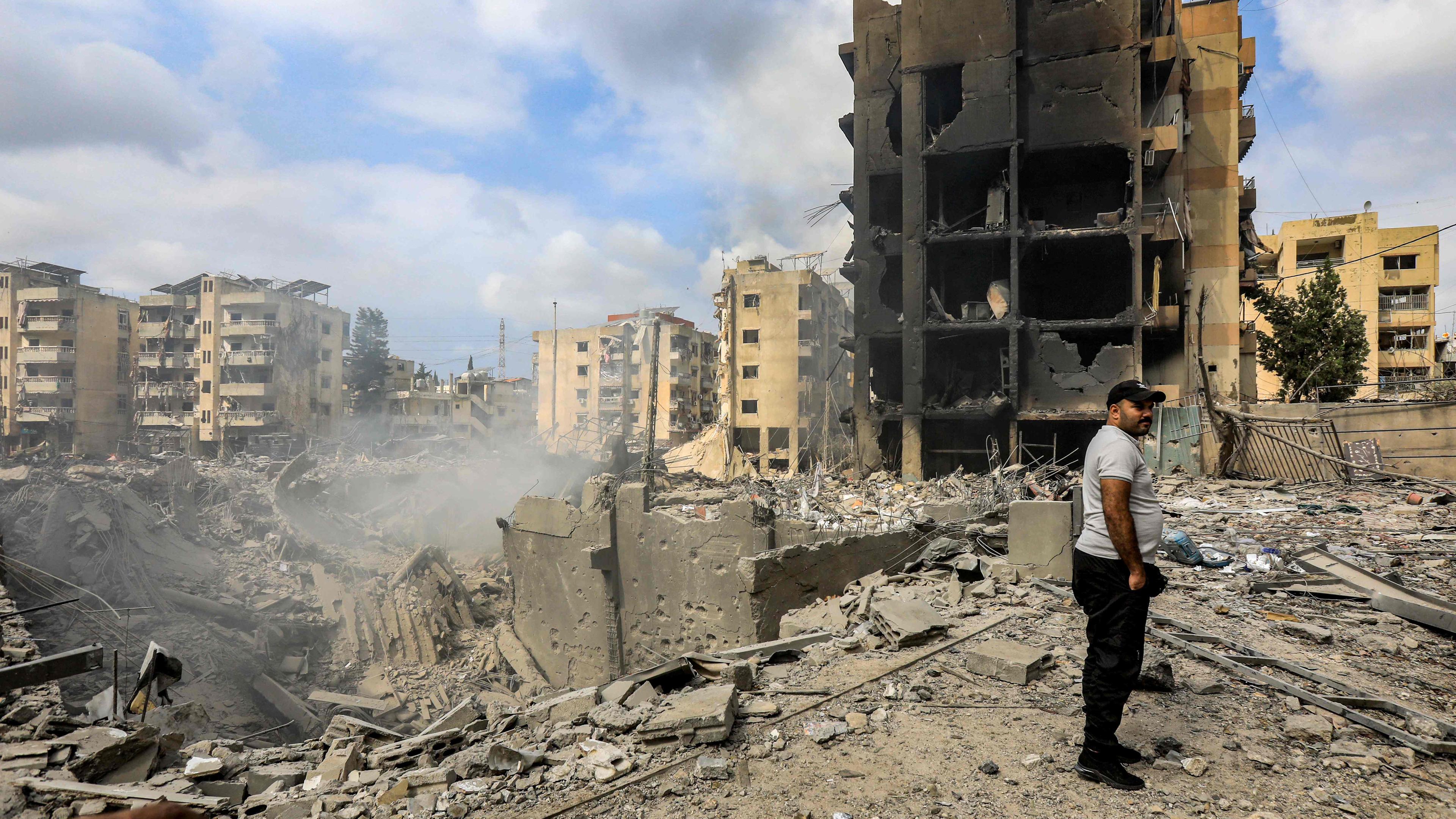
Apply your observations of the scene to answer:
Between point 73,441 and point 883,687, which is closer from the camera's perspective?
point 883,687

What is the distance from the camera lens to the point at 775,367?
4234 centimetres

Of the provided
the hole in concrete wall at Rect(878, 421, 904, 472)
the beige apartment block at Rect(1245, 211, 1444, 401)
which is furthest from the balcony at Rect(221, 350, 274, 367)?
the beige apartment block at Rect(1245, 211, 1444, 401)

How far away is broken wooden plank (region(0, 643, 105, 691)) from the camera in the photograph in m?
5.94

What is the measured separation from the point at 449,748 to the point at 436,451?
48.0 m

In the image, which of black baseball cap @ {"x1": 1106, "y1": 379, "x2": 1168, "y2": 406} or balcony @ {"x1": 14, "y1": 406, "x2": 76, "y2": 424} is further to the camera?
balcony @ {"x1": 14, "y1": 406, "x2": 76, "y2": 424}

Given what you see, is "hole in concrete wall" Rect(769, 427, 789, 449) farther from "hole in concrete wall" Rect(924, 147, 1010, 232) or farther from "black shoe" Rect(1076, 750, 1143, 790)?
"black shoe" Rect(1076, 750, 1143, 790)

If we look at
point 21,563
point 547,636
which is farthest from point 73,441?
point 547,636

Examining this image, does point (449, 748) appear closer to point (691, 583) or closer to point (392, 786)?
point (392, 786)

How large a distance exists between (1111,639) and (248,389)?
187ft

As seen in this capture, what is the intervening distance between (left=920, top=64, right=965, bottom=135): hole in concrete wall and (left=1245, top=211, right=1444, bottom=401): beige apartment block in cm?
2482

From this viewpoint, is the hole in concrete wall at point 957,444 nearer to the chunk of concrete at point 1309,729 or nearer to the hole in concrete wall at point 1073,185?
the hole in concrete wall at point 1073,185

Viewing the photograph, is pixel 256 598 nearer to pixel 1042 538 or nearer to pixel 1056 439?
pixel 1042 538

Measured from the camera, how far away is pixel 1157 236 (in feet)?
72.9

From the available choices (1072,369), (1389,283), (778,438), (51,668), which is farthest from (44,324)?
(1389,283)
